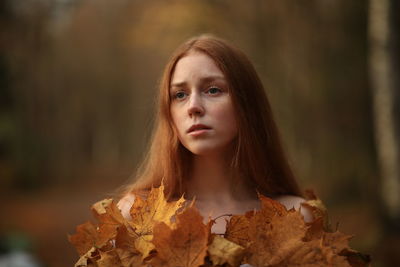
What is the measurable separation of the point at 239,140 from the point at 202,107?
197 mm

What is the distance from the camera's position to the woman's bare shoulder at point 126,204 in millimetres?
1523

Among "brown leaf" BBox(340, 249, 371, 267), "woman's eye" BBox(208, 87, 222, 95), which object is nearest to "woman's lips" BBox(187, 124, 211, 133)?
"woman's eye" BBox(208, 87, 222, 95)

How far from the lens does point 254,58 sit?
6.67 m

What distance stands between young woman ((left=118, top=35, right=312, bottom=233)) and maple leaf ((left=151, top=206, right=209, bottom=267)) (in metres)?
0.41

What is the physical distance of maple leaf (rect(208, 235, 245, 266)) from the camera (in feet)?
3.47

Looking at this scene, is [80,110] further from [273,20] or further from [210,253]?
[210,253]

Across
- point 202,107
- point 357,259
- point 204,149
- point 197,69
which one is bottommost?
point 357,259

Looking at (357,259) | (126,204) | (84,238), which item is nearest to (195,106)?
(126,204)

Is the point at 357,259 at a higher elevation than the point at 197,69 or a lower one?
lower

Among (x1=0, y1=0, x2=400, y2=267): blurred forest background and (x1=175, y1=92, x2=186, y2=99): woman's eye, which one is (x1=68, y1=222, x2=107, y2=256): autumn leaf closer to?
(x1=175, y1=92, x2=186, y2=99): woman's eye

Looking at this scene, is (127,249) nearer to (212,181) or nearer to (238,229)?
(238,229)

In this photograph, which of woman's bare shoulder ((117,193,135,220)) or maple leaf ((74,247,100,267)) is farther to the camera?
woman's bare shoulder ((117,193,135,220))

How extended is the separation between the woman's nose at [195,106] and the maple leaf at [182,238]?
1.46ft

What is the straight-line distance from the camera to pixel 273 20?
769 cm
